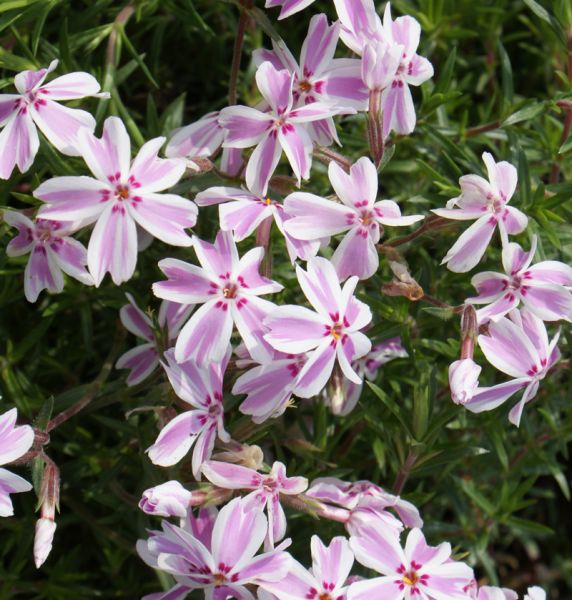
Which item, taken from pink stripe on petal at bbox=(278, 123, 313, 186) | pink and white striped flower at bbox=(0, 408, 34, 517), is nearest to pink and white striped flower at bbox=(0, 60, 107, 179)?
pink stripe on petal at bbox=(278, 123, 313, 186)

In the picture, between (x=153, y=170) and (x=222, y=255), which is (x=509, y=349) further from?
(x=153, y=170)

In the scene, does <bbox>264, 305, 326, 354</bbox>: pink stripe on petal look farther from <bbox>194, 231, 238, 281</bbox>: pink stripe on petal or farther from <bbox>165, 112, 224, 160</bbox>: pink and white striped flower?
<bbox>165, 112, 224, 160</bbox>: pink and white striped flower

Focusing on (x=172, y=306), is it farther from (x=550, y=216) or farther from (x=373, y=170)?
(x=550, y=216)

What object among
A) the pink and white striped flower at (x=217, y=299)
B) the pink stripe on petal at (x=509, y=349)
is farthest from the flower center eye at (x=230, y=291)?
the pink stripe on petal at (x=509, y=349)

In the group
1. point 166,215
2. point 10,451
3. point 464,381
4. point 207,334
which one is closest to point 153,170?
point 166,215

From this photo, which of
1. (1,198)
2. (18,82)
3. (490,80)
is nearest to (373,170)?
(18,82)

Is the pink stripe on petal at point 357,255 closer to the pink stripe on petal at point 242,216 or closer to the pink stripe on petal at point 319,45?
the pink stripe on petal at point 242,216
